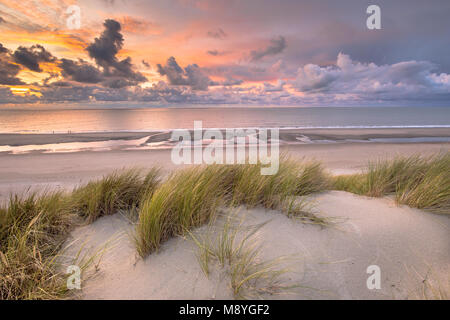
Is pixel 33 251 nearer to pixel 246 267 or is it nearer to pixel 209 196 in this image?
pixel 209 196

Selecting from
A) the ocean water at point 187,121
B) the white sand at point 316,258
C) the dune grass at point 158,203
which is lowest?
the white sand at point 316,258

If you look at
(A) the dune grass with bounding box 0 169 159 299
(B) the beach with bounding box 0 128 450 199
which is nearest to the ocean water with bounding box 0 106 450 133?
(B) the beach with bounding box 0 128 450 199

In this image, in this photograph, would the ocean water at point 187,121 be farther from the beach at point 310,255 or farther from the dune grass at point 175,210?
the beach at point 310,255

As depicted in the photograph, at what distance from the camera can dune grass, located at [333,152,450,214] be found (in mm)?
3588

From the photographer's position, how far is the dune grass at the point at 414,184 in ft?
11.8

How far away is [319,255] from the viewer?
2553 mm

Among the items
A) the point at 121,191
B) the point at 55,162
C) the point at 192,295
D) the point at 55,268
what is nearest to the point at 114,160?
the point at 55,162

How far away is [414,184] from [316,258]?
10.5ft

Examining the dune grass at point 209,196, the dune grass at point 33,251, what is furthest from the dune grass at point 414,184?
the dune grass at point 33,251

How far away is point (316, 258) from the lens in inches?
98.7

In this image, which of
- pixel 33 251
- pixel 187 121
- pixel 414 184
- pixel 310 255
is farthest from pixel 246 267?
pixel 187 121

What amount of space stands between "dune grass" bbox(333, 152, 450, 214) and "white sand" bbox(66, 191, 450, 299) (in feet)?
0.83

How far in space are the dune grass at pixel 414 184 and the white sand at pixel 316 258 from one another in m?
0.25
